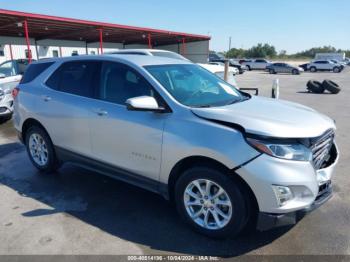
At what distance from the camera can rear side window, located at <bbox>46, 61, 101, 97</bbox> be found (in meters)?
3.84

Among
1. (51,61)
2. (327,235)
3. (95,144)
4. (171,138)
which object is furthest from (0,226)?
(327,235)

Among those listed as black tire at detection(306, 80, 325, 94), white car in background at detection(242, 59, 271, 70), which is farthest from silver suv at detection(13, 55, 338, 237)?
white car in background at detection(242, 59, 271, 70)

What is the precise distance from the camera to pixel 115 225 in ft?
10.8

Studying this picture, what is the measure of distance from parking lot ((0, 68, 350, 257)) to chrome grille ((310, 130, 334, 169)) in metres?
0.78

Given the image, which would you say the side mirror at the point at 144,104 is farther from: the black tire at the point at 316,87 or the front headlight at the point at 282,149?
the black tire at the point at 316,87

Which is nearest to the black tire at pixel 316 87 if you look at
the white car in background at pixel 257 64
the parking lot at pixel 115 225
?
the parking lot at pixel 115 225

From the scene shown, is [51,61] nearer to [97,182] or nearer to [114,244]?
[97,182]

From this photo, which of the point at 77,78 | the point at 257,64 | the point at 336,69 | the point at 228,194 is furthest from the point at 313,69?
the point at 228,194

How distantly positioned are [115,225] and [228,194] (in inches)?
52.5

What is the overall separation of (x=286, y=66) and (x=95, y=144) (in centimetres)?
3615

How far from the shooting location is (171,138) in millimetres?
2994

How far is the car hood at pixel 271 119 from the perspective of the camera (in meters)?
2.65

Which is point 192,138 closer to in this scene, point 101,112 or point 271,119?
point 271,119

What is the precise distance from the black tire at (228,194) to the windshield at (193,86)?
2.44ft
